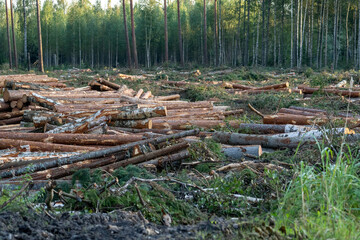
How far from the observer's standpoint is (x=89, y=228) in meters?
3.18

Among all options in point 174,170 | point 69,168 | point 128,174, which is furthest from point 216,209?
point 69,168

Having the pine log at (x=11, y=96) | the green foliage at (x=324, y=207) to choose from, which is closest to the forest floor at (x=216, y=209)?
the green foliage at (x=324, y=207)

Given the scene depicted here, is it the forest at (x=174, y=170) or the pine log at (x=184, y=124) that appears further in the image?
the pine log at (x=184, y=124)

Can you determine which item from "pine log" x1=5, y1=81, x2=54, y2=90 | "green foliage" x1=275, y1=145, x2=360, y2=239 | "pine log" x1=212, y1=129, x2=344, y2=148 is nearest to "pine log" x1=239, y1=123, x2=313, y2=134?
"pine log" x1=212, y1=129, x2=344, y2=148

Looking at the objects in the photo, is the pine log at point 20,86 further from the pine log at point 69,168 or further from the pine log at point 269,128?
the pine log at point 69,168

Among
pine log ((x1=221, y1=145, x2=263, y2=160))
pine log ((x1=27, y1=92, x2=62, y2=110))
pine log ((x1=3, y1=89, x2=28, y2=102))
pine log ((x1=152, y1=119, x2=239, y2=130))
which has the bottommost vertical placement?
pine log ((x1=221, y1=145, x2=263, y2=160))

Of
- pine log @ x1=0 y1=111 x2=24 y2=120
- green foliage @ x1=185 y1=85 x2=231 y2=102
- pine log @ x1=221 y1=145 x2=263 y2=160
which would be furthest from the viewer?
green foliage @ x1=185 y1=85 x2=231 y2=102

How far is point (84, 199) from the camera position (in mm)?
4176

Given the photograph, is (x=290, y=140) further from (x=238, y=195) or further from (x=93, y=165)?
(x=93, y=165)

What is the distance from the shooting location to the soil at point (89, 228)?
3.03 metres

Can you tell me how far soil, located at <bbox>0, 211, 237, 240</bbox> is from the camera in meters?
3.03

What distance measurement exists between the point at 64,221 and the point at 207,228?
3.90 ft

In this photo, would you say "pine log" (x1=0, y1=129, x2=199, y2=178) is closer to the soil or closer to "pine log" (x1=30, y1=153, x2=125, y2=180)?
"pine log" (x1=30, y1=153, x2=125, y2=180)

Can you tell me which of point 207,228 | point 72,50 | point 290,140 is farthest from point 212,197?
point 72,50
